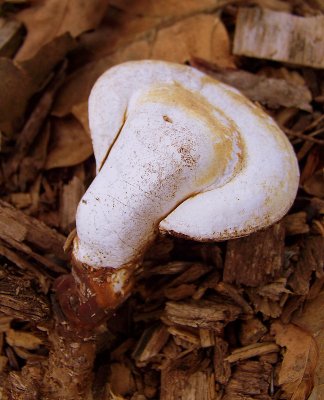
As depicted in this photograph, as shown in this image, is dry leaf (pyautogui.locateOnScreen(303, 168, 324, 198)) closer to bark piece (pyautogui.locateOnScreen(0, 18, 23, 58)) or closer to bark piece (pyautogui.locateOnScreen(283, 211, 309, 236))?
bark piece (pyautogui.locateOnScreen(283, 211, 309, 236))

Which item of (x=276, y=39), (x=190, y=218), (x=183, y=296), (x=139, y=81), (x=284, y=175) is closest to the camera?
(x=190, y=218)

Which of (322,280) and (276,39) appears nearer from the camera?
(322,280)

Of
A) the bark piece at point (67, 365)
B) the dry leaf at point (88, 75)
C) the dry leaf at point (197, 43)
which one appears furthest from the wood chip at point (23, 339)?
the dry leaf at point (197, 43)

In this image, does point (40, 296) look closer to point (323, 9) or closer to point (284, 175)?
point (284, 175)

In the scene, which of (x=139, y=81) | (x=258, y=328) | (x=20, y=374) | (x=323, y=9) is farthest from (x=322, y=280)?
(x=323, y=9)

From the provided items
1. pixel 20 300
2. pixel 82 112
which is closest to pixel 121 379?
pixel 20 300

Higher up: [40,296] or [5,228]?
[5,228]

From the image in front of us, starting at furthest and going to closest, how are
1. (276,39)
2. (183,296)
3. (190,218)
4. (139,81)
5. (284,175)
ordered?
(276,39) → (183,296) → (139,81) → (284,175) → (190,218)

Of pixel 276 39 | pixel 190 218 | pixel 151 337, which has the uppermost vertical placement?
pixel 276 39
